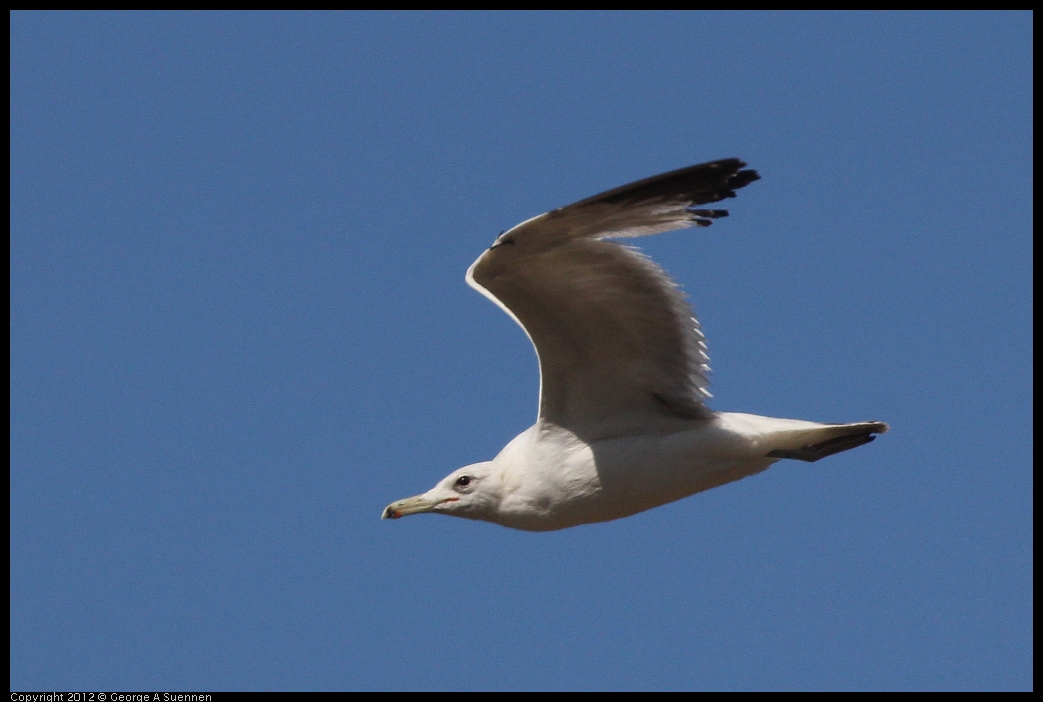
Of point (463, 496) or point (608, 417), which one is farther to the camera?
point (463, 496)

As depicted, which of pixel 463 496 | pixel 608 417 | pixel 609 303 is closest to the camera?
pixel 609 303

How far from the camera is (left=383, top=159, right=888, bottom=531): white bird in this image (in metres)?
8.09

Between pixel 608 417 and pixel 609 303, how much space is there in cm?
82

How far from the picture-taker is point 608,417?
8688 mm

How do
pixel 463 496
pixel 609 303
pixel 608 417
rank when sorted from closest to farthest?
→ pixel 609 303
pixel 608 417
pixel 463 496

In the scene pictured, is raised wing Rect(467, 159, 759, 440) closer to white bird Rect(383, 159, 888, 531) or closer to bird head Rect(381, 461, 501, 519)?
white bird Rect(383, 159, 888, 531)

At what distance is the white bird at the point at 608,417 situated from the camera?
26.6 ft

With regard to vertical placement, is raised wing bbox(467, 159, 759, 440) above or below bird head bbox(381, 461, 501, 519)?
above

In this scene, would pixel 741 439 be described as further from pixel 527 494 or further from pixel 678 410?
pixel 527 494

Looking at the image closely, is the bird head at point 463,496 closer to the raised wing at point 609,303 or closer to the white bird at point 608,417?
the white bird at point 608,417

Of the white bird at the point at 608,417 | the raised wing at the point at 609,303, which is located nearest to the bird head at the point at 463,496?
the white bird at the point at 608,417

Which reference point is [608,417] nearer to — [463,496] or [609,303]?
[609,303]

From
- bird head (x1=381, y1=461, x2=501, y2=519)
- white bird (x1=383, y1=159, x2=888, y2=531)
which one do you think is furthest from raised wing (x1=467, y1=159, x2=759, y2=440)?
bird head (x1=381, y1=461, x2=501, y2=519)

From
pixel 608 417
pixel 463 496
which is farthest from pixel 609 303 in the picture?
pixel 463 496
